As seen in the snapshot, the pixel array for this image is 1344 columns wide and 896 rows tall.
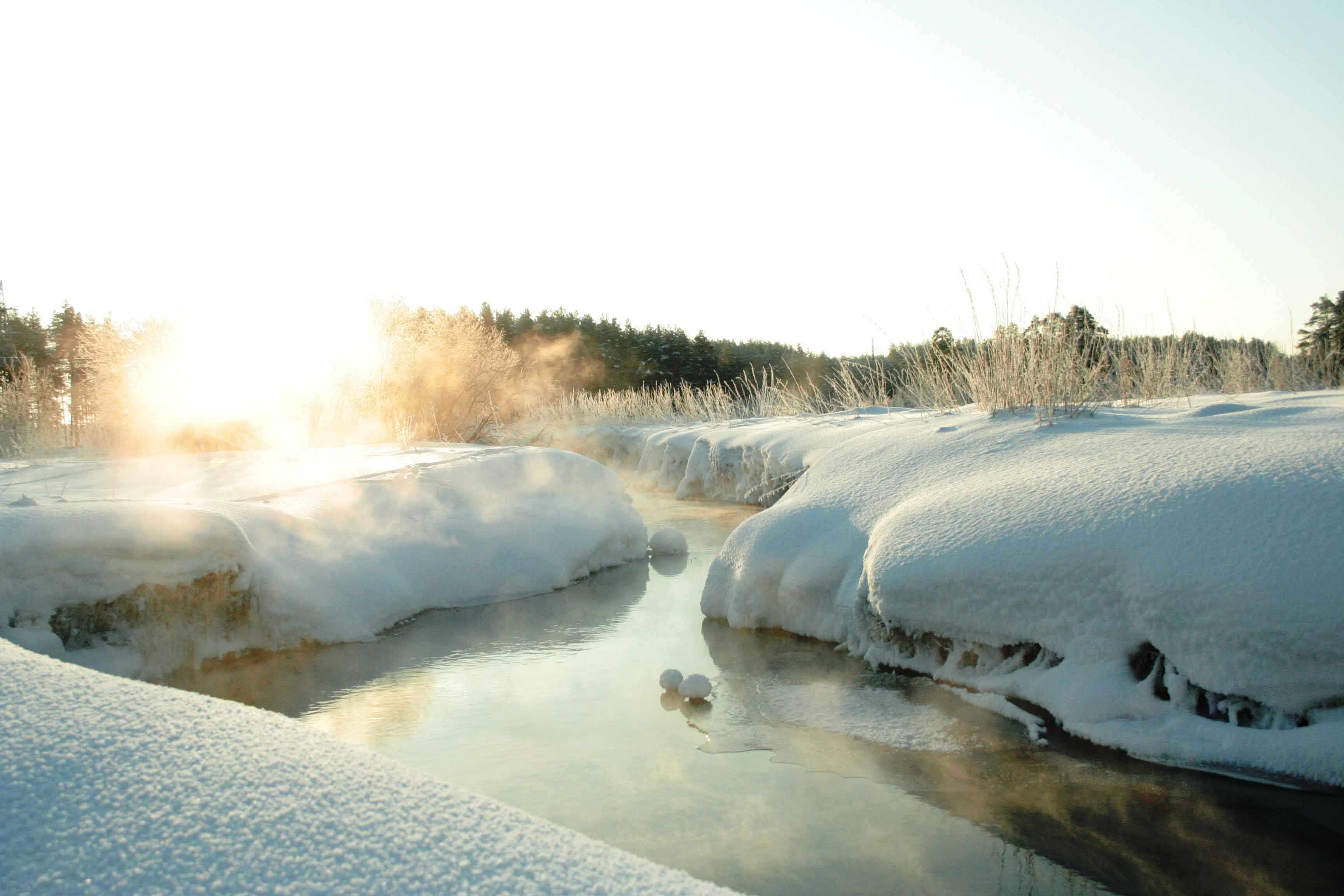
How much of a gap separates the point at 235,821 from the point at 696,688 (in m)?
2.35

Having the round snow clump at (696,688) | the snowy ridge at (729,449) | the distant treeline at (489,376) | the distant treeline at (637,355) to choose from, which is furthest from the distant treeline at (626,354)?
the round snow clump at (696,688)

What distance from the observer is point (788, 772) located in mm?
2592

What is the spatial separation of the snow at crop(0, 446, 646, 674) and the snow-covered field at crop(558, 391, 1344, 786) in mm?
1825

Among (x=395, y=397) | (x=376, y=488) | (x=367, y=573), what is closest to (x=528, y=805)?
(x=367, y=573)

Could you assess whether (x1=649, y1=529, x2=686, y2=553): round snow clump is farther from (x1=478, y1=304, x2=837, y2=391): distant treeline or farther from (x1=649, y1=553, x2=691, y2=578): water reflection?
(x1=478, y1=304, x2=837, y2=391): distant treeline

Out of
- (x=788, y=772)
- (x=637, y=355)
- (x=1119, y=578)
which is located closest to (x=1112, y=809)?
(x=1119, y=578)

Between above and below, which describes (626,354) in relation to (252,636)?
above

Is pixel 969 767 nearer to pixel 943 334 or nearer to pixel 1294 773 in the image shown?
pixel 1294 773

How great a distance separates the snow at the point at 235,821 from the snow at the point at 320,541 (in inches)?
96.3

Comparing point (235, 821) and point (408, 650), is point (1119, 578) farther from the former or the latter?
point (408, 650)

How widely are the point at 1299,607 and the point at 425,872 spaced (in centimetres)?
247

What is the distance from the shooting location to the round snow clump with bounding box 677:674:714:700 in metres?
3.25

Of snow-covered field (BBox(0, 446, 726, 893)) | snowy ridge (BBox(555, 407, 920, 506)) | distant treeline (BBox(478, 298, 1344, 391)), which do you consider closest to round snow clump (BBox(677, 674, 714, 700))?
snow-covered field (BBox(0, 446, 726, 893))

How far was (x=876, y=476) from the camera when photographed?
443 centimetres
